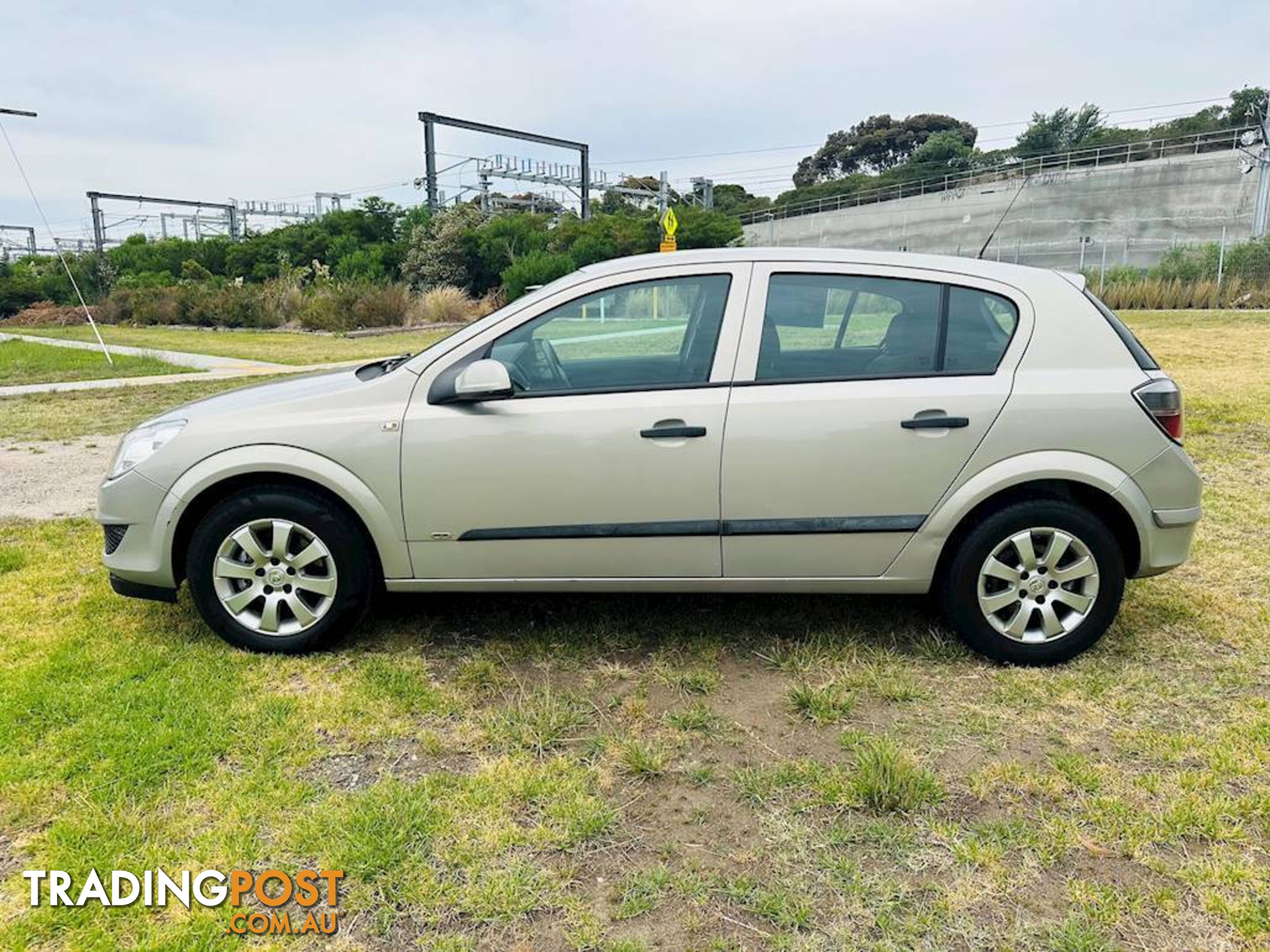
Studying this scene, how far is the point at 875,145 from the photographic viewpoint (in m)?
84.2

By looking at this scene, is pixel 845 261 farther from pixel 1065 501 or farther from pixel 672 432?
pixel 1065 501

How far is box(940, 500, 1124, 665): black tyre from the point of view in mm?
3545

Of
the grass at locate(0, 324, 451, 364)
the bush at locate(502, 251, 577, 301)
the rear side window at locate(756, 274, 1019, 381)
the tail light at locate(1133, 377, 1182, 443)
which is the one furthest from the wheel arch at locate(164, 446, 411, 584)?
the bush at locate(502, 251, 577, 301)

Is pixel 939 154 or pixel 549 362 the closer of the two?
pixel 549 362

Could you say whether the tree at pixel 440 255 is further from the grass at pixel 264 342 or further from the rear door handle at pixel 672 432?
the rear door handle at pixel 672 432

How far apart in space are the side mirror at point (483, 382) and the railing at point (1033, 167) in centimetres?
4840

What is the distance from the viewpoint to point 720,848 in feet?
8.39

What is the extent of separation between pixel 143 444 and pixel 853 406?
2.98m

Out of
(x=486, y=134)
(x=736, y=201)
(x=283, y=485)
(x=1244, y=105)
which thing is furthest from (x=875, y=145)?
(x=283, y=485)

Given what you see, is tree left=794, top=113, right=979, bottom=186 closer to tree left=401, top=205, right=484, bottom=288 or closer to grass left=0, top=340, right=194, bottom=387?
tree left=401, top=205, right=484, bottom=288

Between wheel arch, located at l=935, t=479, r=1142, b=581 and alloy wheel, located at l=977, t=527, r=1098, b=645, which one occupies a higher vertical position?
wheel arch, located at l=935, t=479, r=1142, b=581

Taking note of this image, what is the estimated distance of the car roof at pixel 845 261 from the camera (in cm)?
369

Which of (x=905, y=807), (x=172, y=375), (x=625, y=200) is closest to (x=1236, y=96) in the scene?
(x=625, y=200)

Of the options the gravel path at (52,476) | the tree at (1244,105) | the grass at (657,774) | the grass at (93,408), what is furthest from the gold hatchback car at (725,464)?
the tree at (1244,105)
